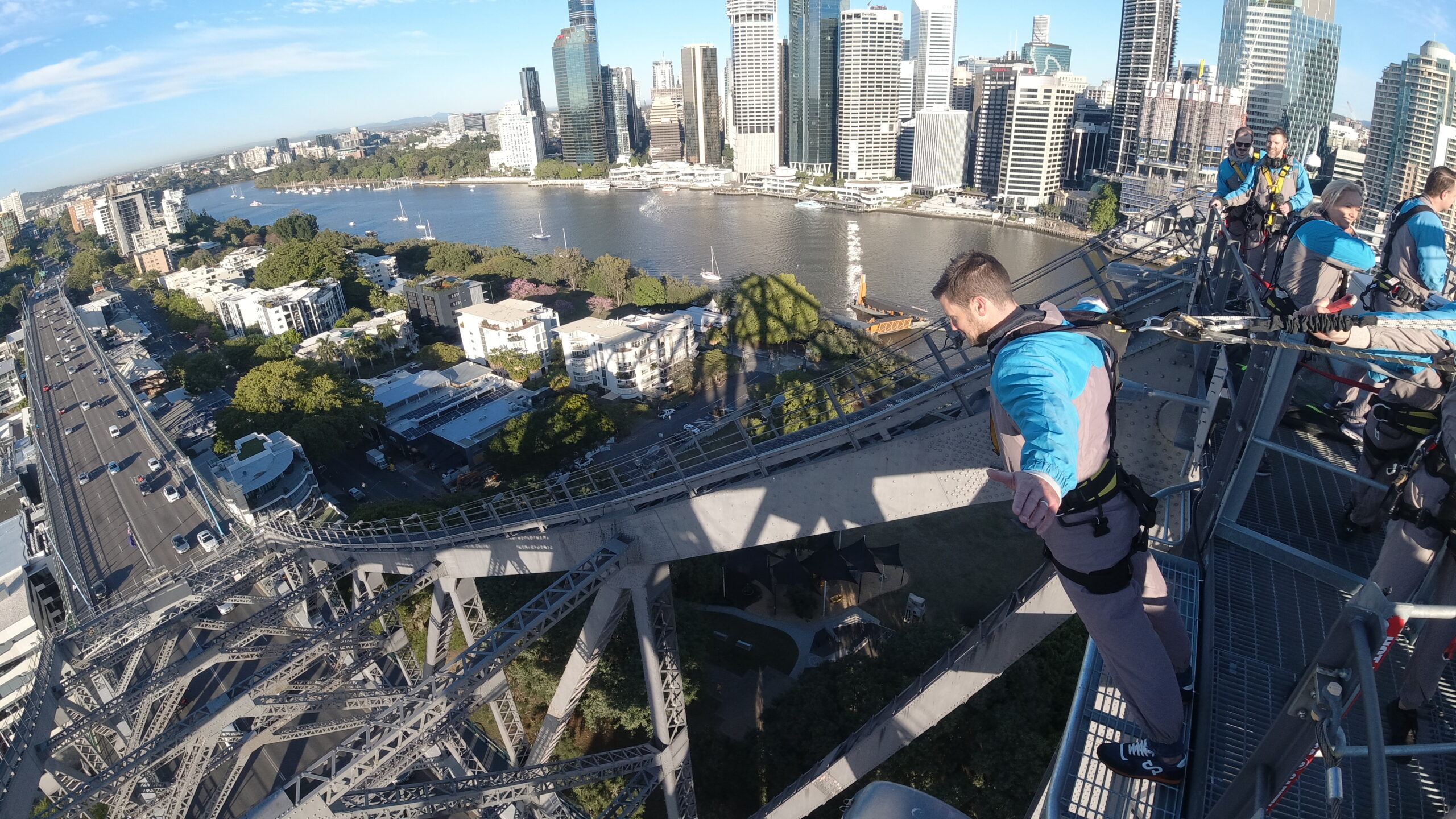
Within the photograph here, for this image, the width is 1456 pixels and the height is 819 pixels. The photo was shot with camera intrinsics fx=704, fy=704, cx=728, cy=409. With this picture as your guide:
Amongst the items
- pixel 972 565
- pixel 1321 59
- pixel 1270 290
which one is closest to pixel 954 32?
pixel 1321 59

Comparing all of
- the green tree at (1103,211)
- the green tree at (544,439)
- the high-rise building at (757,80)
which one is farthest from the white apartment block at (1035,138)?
the green tree at (544,439)

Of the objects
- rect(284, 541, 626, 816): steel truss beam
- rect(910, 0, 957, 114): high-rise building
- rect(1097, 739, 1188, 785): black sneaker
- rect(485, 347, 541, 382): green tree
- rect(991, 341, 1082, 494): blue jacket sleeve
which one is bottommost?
rect(485, 347, 541, 382): green tree

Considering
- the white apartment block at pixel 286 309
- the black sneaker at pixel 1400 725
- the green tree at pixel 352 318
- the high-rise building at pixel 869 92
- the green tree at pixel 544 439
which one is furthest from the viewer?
the high-rise building at pixel 869 92

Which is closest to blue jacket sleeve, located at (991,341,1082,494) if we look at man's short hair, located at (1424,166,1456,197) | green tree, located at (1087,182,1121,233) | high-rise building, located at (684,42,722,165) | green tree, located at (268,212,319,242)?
man's short hair, located at (1424,166,1456,197)

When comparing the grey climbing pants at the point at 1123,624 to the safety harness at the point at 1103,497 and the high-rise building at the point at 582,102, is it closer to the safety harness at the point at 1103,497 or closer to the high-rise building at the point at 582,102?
the safety harness at the point at 1103,497

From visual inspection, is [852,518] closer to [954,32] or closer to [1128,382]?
[1128,382]

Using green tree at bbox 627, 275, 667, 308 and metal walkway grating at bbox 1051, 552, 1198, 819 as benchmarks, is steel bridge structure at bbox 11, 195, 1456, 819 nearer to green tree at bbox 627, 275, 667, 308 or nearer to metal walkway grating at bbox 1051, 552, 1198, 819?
metal walkway grating at bbox 1051, 552, 1198, 819

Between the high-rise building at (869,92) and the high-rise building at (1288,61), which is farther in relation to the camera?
the high-rise building at (869,92)
